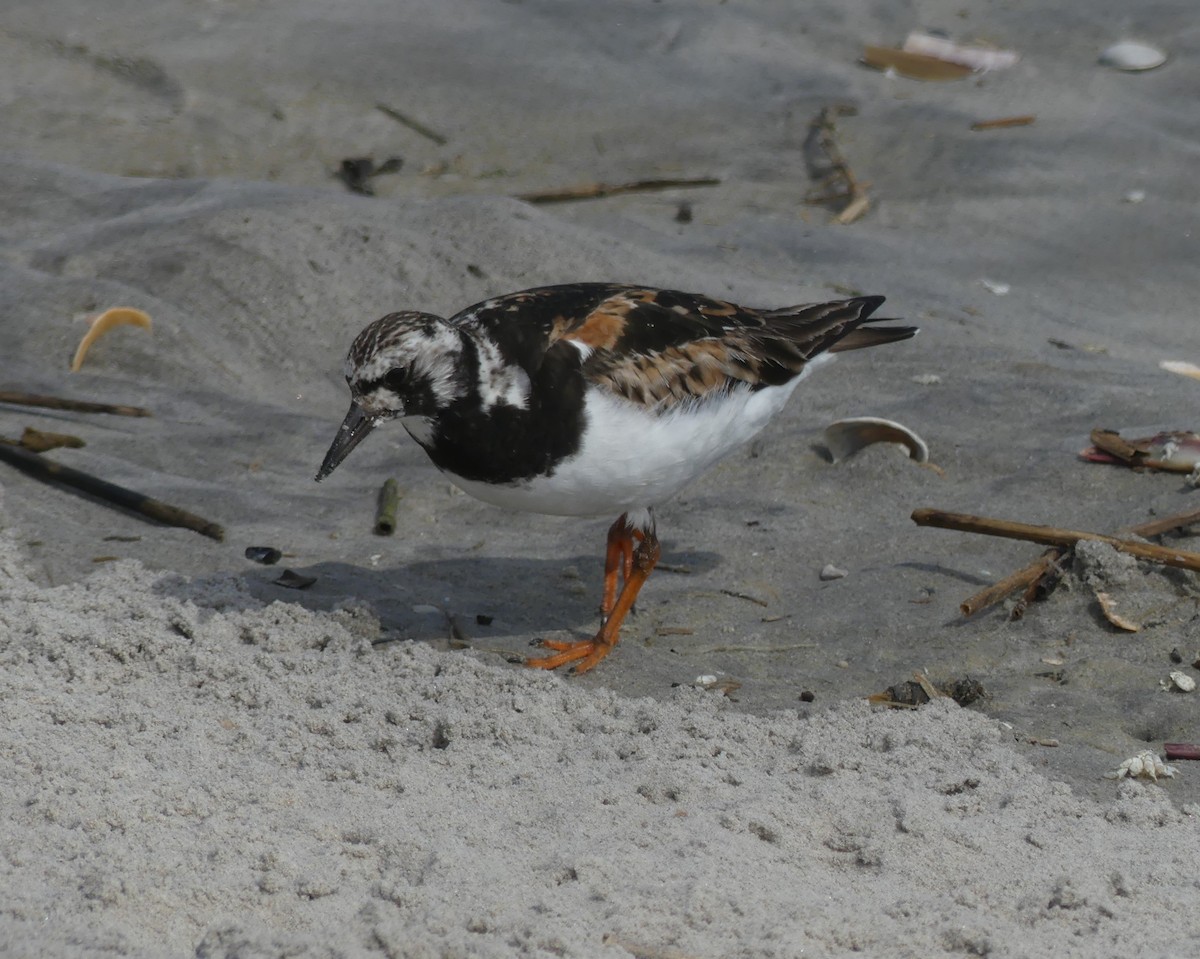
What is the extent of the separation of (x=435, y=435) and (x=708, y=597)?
1.15 metres

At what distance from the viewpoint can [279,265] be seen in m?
6.10

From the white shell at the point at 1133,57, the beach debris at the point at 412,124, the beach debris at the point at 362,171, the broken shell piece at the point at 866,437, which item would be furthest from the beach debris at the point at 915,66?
the broken shell piece at the point at 866,437

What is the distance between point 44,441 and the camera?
4930mm

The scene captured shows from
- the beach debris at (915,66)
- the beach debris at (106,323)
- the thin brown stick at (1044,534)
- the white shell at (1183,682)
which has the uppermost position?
the beach debris at (915,66)

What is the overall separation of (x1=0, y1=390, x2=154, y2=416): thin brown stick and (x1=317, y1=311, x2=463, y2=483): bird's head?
1781 millimetres

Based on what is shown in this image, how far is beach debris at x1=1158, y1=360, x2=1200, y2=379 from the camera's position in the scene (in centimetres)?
597

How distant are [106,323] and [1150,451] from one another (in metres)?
4.00

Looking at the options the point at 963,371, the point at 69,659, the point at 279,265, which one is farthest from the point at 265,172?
the point at 69,659

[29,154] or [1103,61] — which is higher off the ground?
[1103,61]

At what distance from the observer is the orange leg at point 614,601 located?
402 cm

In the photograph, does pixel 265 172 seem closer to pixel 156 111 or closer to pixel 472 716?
pixel 156 111

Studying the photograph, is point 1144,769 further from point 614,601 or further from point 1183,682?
point 614,601

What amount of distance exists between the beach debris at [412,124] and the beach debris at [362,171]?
0.95 ft

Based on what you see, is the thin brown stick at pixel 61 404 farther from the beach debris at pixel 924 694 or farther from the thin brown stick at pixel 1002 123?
the thin brown stick at pixel 1002 123
